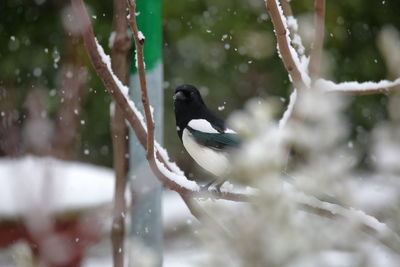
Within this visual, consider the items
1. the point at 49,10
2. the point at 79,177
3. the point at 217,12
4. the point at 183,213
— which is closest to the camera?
the point at 79,177

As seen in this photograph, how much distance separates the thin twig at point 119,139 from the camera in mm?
2201

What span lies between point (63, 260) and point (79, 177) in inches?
30.9

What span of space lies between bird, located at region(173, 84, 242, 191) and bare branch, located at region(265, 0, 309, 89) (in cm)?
58

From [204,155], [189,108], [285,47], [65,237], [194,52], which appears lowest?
[65,237]

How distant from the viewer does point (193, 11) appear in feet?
19.0

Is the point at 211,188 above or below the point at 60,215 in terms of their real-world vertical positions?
above

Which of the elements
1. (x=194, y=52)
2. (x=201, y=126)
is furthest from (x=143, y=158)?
(x=194, y=52)

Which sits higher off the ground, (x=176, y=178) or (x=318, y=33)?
(x=318, y=33)

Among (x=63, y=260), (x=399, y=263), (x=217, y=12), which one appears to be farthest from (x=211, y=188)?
(x=217, y=12)

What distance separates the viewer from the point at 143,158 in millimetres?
2309

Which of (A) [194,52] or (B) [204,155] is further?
(A) [194,52]

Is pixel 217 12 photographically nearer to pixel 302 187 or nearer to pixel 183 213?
pixel 183 213

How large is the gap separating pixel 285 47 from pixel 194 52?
4.23m

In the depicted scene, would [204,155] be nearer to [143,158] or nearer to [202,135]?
[202,135]
